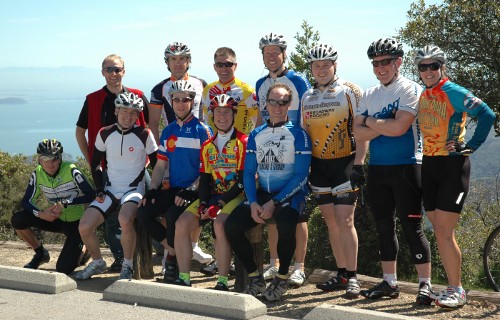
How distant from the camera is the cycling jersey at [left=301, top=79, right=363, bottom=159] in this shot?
6.71 m

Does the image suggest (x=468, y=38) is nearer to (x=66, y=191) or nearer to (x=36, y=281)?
(x=66, y=191)

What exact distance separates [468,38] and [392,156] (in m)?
10.1

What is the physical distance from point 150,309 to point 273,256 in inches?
70.1

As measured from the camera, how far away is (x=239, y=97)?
25.4 ft

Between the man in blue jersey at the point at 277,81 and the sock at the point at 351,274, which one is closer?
the sock at the point at 351,274

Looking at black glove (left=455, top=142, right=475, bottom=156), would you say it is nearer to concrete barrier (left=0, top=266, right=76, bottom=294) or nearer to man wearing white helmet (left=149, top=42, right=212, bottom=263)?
man wearing white helmet (left=149, top=42, right=212, bottom=263)

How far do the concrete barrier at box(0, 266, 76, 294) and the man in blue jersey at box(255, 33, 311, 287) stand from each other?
2059mm

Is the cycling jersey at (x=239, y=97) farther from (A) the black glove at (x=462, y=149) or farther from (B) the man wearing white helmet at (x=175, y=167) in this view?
(A) the black glove at (x=462, y=149)

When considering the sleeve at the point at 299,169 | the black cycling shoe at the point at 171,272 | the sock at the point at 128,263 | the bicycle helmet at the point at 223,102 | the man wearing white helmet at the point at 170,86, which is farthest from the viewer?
the man wearing white helmet at the point at 170,86

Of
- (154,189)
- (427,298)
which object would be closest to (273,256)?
(154,189)

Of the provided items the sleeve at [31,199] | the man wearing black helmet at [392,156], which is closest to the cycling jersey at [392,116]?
the man wearing black helmet at [392,156]

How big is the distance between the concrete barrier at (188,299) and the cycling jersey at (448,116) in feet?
6.69

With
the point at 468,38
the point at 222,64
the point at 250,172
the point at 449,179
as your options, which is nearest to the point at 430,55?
the point at 449,179

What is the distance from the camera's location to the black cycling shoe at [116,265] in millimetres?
8109
